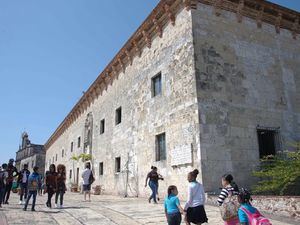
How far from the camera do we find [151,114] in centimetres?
1215

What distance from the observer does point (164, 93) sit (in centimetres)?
1133

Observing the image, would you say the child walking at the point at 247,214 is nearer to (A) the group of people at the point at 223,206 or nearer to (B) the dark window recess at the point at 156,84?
(A) the group of people at the point at 223,206

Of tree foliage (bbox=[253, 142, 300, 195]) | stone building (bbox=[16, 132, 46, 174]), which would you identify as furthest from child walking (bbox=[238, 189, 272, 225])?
stone building (bbox=[16, 132, 46, 174])

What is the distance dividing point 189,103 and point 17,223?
6.16 metres

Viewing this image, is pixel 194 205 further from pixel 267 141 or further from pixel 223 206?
pixel 267 141

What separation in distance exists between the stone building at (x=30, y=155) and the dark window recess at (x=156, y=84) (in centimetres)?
4478

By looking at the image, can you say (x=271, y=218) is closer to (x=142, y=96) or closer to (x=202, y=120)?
(x=202, y=120)

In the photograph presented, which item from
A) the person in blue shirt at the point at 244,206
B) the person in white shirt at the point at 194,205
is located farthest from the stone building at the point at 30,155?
the person in blue shirt at the point at 244,206

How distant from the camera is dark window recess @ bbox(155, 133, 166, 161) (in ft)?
36.4

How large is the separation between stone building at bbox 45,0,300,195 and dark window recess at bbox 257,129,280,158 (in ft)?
0.12

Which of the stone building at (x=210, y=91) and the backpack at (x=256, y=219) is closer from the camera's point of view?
the backpack at (x=256, y=219)

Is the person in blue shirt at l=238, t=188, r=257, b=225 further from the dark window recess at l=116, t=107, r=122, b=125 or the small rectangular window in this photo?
the small rectangular window

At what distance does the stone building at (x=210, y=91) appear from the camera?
940cm

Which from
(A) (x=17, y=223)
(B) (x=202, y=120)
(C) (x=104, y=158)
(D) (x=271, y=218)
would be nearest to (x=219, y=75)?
(B) (x=202, y=120)
